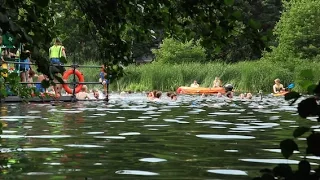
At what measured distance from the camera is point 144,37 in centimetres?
695

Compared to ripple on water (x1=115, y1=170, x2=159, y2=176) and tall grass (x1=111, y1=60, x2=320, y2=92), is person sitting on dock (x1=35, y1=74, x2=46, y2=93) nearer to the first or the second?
ripple on water (x1=115, y1=170, x2=159, y2=176)

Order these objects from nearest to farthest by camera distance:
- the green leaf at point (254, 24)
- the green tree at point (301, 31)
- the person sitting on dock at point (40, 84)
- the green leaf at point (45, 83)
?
the green leaf at point (254, 24) → the green leaf at point (45, 83) → the person sitting on dock at point (40, 84) → the green tree at point (301, 31)

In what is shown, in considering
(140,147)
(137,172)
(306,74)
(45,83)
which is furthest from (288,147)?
(140,147)

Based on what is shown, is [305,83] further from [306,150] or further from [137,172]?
[137,172]

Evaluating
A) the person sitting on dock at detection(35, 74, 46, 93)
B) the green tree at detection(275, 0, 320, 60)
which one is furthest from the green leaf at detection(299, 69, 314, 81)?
the green tree at detection(275, 0, 320, 60)

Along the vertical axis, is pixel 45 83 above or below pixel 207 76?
above

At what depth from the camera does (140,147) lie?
29.7 feet

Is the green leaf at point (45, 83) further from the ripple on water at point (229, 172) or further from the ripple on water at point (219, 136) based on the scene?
the ripple on water at point (219, 136)

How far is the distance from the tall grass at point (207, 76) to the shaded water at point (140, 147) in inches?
865

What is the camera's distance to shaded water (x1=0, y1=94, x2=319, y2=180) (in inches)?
268

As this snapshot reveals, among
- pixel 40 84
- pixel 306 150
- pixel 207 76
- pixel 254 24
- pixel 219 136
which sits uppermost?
pixel 254 24

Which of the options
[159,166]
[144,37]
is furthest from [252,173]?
[144,37]

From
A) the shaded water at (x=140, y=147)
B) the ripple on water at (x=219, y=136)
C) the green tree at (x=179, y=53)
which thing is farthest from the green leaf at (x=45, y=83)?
the green tree at (x=179, y=53)

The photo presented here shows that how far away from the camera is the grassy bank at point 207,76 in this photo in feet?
120
